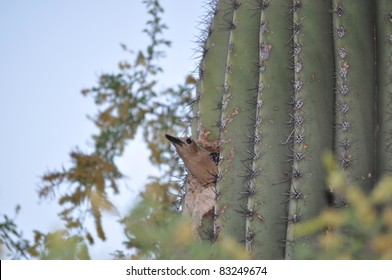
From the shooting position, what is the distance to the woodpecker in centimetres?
357

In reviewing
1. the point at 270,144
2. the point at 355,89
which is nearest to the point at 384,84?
the point at 355,89

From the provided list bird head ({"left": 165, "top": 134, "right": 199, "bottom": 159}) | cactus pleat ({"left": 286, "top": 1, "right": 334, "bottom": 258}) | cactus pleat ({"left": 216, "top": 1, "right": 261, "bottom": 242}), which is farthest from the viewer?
bird head ({"left": 165, "top": 134, "right": 199, "bottom": 159})

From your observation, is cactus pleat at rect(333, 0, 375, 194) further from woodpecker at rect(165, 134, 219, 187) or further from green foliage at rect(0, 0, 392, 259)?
woodpecker at rect(165, 134, 219, 187)

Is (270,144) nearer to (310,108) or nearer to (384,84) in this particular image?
(310,108)

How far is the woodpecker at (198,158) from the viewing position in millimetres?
3568

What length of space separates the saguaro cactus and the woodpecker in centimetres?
18

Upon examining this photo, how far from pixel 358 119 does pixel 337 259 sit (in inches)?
49.1

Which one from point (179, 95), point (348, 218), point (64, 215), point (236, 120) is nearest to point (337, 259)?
point (348, 218)

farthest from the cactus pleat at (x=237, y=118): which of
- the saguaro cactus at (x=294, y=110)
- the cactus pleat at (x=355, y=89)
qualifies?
the cactus pleat at (x=355, y=89)

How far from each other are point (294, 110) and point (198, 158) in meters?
0.47

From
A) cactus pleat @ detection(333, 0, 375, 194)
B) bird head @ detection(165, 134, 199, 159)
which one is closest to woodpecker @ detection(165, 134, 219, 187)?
bird head @ detection(165, 134, 199, 159)

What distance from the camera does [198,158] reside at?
141 inches

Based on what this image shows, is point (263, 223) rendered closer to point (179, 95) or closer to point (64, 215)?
point (64, 215)

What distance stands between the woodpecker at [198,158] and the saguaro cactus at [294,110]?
0.58ft
